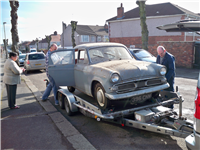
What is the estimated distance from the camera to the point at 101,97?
4.78m

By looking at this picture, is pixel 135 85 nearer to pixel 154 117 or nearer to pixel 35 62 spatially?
pixel 154 117

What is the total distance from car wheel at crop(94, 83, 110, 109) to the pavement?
2.90 ft

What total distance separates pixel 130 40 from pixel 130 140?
3103 cm

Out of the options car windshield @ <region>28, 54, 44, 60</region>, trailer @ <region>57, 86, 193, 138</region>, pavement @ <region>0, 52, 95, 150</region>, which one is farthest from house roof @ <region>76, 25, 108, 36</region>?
trailer @ <region>57, 86, 193, 138</region>

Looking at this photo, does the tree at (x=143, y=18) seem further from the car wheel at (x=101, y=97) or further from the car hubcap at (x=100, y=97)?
the car hubcap at (x=100, y=97)

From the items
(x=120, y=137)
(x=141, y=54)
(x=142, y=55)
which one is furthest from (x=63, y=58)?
(x=141, y=54)

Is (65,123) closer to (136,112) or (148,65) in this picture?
(136,112)

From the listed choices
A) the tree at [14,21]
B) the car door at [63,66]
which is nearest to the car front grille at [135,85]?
the car door at [63,66]

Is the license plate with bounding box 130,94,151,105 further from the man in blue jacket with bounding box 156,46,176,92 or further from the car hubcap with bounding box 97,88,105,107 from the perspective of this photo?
the man in blue jacket with bounding box 156,46,176,92

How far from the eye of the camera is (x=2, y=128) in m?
5.26

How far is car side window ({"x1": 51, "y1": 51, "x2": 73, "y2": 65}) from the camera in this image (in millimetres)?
6461

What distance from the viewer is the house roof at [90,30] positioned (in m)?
56.7

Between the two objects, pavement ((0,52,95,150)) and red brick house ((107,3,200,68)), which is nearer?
pavement ((0,52,95,150))

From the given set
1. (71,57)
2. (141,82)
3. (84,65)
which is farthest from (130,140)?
(71,57)
